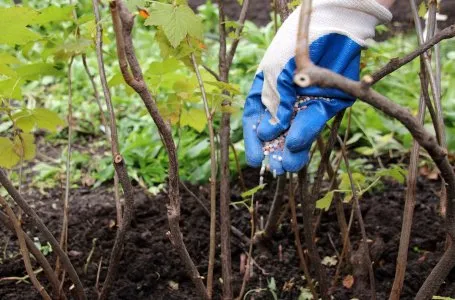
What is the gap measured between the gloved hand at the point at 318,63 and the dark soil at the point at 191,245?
70 centimetres

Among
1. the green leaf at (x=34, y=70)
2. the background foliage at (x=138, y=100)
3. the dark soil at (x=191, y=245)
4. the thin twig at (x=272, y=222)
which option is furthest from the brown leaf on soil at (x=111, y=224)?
the green leaf at (x=34, y=70)

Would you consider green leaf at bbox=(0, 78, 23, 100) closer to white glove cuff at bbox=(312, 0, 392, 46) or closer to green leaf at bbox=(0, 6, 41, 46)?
green leaf at bbox=(0, 6, 41, 46)

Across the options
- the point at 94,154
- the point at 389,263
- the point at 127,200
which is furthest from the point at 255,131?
the point at 94,154

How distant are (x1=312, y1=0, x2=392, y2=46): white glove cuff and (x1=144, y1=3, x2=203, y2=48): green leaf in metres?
0.26

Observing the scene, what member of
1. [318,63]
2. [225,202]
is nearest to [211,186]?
[225,202]

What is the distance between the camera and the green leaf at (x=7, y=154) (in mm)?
1779

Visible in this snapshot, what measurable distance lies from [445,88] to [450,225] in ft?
8.34

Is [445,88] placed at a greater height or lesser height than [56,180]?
→ greater

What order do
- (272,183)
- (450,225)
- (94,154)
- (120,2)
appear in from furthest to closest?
(94,154)
(272,183)
(450,225)
(120,2)

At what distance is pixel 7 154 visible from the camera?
5.86ft

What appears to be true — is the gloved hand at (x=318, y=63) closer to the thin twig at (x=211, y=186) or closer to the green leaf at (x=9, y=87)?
the thin twig at (x=211, y=186)

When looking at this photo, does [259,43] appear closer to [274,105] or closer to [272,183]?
[272,183]

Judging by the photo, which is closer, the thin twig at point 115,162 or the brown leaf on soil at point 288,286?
the thin twig at point 115,162

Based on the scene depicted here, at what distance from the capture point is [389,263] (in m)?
2.19
